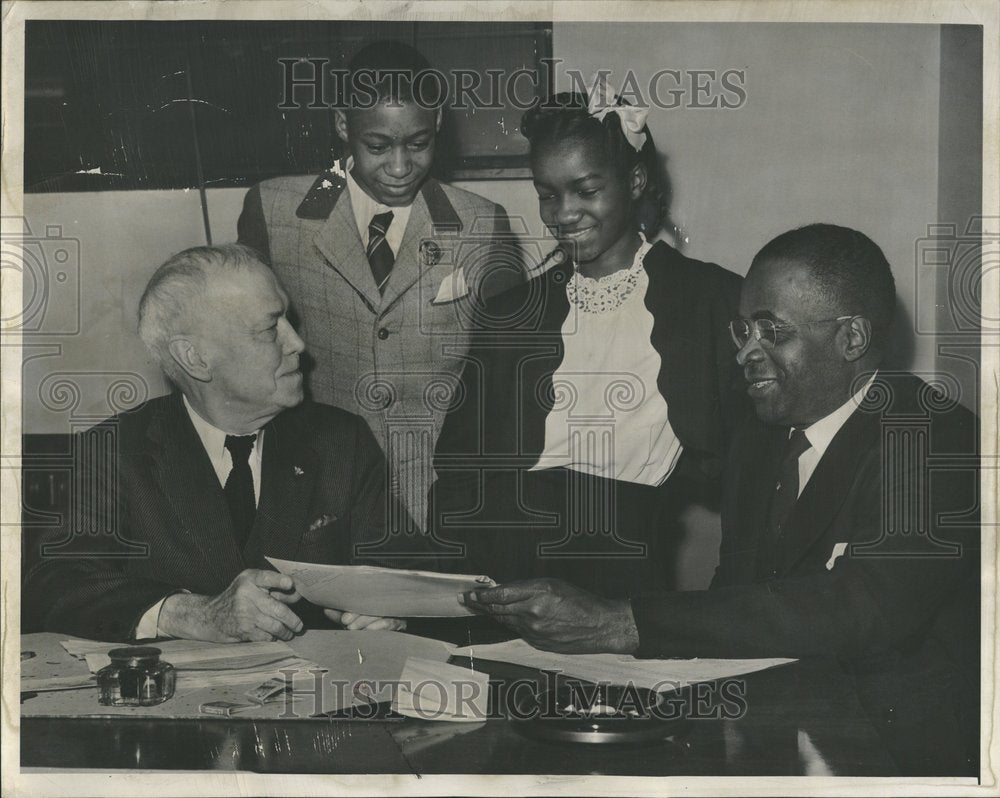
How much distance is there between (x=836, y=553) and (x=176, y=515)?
5.27ft

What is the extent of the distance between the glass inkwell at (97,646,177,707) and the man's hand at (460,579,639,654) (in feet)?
2.43

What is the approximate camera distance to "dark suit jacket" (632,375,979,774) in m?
2.84

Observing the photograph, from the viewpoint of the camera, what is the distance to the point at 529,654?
2863 mm

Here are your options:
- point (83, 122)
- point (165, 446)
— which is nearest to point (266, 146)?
point (83, 122)

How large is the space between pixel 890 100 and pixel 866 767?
1607 millimetres

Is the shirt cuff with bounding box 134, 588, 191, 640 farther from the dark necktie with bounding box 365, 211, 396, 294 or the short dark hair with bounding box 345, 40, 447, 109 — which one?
the short dark hair with bounding box 345, 40, 447, 109

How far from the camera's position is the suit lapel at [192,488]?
291 centimetres

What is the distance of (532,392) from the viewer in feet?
9.56

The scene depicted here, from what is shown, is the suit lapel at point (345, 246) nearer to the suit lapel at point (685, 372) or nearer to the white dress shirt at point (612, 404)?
the white dress shirt at point (612, 404)

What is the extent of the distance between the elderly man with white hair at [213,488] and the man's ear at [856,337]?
1152 millimetres

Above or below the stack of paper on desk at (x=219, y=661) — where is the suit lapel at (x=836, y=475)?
above

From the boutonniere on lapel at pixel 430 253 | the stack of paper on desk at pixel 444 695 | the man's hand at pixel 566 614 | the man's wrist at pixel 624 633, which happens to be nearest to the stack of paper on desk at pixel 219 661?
the stack of paper on desk at pixel 444 695

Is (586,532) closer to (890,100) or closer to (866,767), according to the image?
(866,767)

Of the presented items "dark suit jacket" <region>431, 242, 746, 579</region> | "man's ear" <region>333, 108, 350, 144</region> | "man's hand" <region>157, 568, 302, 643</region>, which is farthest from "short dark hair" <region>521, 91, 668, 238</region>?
"man's hand" <region>157, 568, 302, 643</region>
